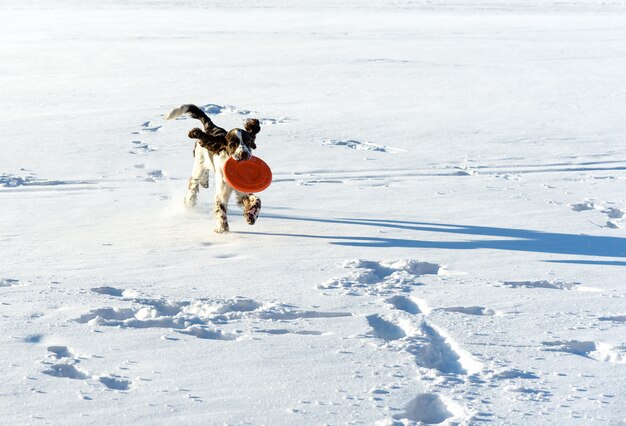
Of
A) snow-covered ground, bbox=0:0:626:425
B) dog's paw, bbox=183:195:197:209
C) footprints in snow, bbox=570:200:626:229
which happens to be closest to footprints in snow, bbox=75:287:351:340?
snow-covered ground, bbox=0:0:626:425

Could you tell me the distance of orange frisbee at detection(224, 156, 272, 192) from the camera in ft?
20.9

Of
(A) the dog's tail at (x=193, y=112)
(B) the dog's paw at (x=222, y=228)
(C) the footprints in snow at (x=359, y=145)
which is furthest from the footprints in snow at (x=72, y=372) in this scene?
(C) the footprints in snow at (x=359, y=145)

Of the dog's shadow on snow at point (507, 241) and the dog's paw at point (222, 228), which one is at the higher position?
the dog's shadow on snow at point (507, 241)

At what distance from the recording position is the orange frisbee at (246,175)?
20.9ft

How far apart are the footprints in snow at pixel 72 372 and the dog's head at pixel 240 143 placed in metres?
2.52

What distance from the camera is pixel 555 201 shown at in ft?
24.7

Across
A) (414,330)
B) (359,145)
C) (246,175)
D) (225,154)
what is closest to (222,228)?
(246,175)

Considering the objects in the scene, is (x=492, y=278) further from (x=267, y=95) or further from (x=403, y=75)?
(x=403, y=75)

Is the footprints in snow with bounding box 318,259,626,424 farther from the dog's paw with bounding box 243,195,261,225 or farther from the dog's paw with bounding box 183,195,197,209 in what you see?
the dog's paw with bounding box 183,195,197,209

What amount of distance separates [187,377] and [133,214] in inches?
132

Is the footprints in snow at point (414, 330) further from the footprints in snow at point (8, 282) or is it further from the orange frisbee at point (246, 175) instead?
the footprints in snow at point (8, 282)

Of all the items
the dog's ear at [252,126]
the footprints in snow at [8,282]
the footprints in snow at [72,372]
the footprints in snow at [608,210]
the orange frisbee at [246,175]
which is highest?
the dog's ear at [252,126]

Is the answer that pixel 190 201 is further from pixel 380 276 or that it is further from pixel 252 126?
pixel 380 276

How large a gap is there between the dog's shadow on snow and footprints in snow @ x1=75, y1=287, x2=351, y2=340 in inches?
59.0
